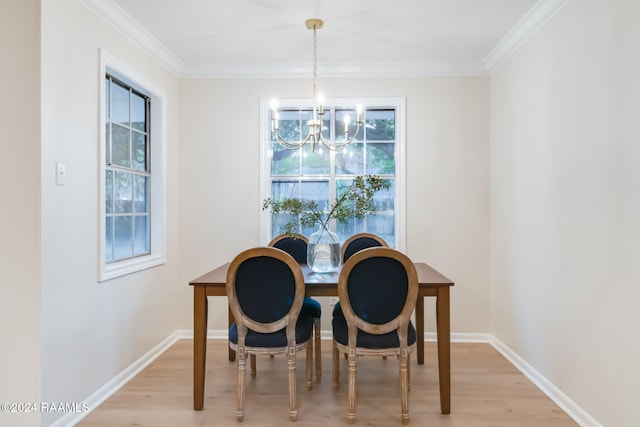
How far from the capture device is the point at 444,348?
7.61ft

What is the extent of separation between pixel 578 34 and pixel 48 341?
3.35 metres

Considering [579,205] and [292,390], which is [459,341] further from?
[292,390]

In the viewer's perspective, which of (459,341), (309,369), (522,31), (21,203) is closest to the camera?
(21,203)

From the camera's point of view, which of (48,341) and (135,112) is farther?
(135,112)

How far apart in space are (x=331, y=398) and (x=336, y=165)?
2062 millimetres

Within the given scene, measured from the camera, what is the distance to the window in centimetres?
376

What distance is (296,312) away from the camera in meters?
2.24

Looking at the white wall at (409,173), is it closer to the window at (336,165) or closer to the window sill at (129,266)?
the window at (336,165)

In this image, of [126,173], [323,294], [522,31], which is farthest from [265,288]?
[522,31]

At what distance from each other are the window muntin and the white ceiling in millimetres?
469

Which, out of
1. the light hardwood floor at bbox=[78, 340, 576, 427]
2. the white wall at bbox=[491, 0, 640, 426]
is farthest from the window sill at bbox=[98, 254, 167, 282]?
the white wall at bbox=[491, 0, 640, 426]

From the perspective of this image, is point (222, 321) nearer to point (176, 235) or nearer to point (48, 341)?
point (176, 235)

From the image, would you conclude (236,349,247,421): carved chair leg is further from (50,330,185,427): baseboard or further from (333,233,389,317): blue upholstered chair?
(333,233,389,317): blue upholstered chair

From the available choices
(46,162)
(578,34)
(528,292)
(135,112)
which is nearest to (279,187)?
(135,112)
